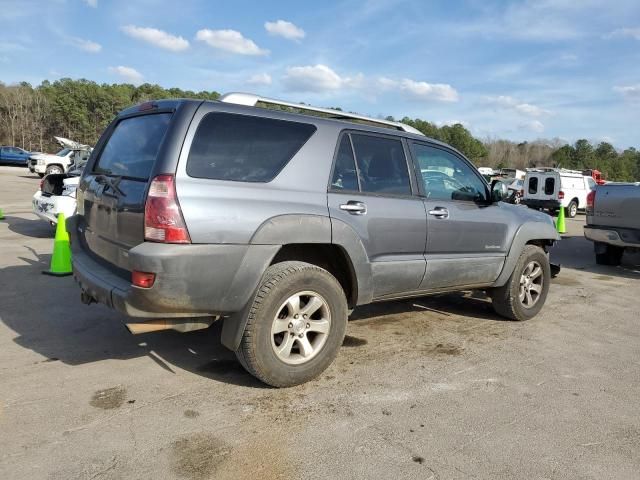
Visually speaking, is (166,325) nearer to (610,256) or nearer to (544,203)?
(610,256)

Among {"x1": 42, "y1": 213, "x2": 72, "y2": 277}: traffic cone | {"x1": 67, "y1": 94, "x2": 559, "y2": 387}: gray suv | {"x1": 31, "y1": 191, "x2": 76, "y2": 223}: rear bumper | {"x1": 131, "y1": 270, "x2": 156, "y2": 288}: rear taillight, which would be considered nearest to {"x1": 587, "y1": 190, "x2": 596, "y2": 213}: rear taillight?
{"x1": 67, "y1": 94, "x2": 559, "y2": 387}: gray suv

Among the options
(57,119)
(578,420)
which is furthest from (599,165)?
(578,420)

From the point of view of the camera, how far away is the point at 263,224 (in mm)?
3320

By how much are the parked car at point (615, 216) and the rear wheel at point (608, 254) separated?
12 centimetres

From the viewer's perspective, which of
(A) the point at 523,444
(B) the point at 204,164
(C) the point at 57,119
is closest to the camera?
(A) the point at 523,444

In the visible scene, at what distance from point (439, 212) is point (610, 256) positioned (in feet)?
21.9

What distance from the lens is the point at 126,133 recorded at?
3918mm

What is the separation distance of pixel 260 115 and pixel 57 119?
68.4m

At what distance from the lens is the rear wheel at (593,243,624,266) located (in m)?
9.39

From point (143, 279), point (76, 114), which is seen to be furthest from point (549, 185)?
point (76, 114)

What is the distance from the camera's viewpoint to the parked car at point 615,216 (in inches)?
328

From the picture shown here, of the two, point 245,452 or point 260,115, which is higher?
point 260,115

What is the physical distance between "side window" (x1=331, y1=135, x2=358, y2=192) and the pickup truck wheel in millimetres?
684

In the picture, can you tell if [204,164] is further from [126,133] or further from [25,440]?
[25,440]
